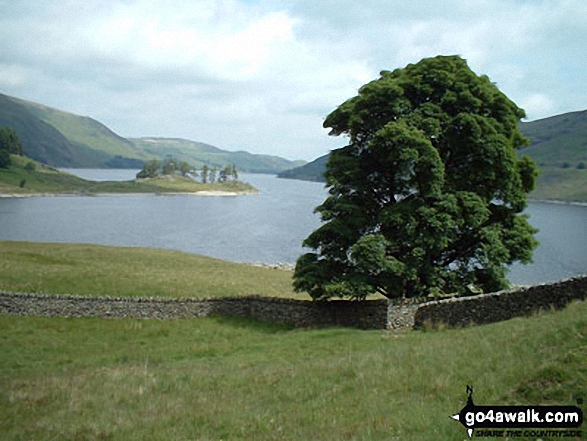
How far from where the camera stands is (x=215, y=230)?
390ft

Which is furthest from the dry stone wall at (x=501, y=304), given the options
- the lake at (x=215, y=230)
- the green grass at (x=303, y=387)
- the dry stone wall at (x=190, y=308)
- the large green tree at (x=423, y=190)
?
the lake at (x=215, y=230)

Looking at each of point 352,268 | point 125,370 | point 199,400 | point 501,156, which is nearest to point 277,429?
point 199,400

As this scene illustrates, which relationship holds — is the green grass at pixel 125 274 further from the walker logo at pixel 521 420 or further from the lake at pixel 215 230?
the walker logo at pixel 521 420

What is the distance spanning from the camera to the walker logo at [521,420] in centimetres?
816

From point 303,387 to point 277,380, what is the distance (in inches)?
54.7

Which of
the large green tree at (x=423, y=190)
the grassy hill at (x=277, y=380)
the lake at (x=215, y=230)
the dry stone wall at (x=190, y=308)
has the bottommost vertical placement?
the lake at (x=215, y=230)

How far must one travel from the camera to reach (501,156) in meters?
28.1

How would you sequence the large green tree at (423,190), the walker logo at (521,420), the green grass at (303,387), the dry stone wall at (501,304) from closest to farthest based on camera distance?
the walker logo at (521,420) → the green grass at (303,387) → the dry stone wall at (501,304) → the large green tree at (423,190)

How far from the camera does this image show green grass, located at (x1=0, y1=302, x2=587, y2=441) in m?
10.3

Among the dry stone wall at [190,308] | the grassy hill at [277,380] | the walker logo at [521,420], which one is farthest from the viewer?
the dry stone wall at [190,308]

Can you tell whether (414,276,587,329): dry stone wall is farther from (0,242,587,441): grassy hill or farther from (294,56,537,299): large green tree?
(294,56,537,299): large green tree

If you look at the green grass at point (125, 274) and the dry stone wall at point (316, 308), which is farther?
the green grass at point (125, 274)

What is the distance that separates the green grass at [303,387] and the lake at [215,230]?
5357 cm

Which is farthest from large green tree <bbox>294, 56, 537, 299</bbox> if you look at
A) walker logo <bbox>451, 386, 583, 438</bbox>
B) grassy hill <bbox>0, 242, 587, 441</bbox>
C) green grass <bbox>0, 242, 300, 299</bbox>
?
walker logo <bbox>451, 386, 583, 438</bbox>
